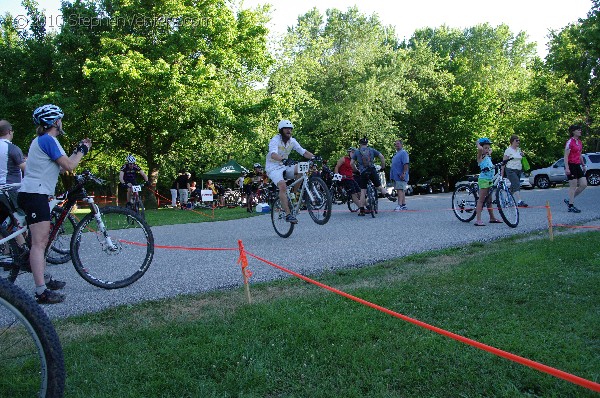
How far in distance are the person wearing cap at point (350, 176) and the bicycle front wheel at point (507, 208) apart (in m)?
4.42

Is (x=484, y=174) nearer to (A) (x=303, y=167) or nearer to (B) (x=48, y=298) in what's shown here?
(A) (x=303, y=167)

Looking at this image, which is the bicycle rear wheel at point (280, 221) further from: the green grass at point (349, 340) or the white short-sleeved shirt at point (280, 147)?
the green grass at point (349, 340)

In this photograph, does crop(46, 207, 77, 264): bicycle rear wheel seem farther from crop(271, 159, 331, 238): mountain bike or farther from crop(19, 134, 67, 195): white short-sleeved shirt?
crop(271, 159, 331, 238): mountain bike

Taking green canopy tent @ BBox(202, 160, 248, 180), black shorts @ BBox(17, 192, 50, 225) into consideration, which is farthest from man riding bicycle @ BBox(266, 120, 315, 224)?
green canopy tent @ BBox(202, 160, 248, 180)

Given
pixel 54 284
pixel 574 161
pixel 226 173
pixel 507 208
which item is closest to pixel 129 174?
pixel 54 284

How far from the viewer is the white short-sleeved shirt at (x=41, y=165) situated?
494cm

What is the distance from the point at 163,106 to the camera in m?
26.0

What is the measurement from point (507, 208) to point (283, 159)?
4.50m

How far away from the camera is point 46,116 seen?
5.01 metres

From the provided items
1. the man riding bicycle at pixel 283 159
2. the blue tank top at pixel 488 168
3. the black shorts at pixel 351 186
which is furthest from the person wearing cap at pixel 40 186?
the black shorts at pixel 351 186

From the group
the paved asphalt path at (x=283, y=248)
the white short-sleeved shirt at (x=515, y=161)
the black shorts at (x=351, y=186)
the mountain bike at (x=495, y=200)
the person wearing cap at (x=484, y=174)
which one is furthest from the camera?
the black shorts at (x=351, y=186)

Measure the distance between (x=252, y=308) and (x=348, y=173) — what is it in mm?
10615

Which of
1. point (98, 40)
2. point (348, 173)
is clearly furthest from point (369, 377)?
point (98, 40)

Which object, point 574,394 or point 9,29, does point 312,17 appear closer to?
point 9,29
